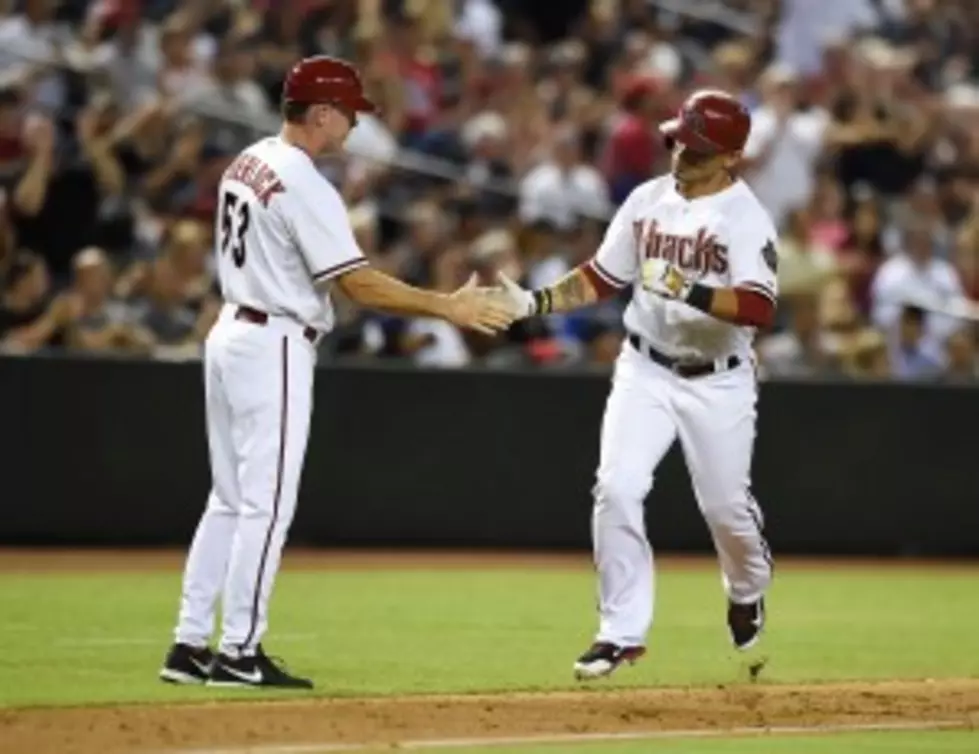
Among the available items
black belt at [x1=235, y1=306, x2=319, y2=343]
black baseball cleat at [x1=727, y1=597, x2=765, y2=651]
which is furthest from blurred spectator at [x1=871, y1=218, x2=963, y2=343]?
black belt at [x1=235, y1=306, x2=319, y2=343]

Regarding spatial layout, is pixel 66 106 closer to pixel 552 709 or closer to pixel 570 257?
pixel 570 257

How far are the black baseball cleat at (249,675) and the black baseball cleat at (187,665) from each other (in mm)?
74

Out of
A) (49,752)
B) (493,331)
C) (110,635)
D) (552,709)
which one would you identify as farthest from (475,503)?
(49,752)

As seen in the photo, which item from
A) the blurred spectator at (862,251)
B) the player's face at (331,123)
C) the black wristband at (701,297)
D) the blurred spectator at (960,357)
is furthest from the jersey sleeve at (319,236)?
the blurred spectator at (862,251)

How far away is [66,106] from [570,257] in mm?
3516

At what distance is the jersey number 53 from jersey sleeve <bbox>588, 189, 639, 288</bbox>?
1625 mm

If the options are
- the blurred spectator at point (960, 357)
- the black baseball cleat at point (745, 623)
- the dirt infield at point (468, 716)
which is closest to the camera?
the dirt infield at point (468, 716)

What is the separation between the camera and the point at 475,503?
647 inches

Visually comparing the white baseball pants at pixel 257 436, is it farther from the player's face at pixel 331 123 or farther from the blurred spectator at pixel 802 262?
the blurred spectator at pixel 802 262

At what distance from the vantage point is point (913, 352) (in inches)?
711

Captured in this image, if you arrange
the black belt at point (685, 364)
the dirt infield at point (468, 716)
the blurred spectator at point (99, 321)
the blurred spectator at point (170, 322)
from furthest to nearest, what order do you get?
the blurred spectator at point (170, 322)
the blurred spectator at point (99, 321)
the black belt at point (685, 364)
the dirt infield at point (468, 716)

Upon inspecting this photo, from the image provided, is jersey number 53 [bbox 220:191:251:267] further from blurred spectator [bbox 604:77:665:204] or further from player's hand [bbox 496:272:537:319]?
blurred spectator [bbox 604:77:665:204]

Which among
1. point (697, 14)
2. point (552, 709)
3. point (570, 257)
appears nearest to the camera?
point (552, 709)

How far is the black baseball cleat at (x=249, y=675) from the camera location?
9.17 meters
